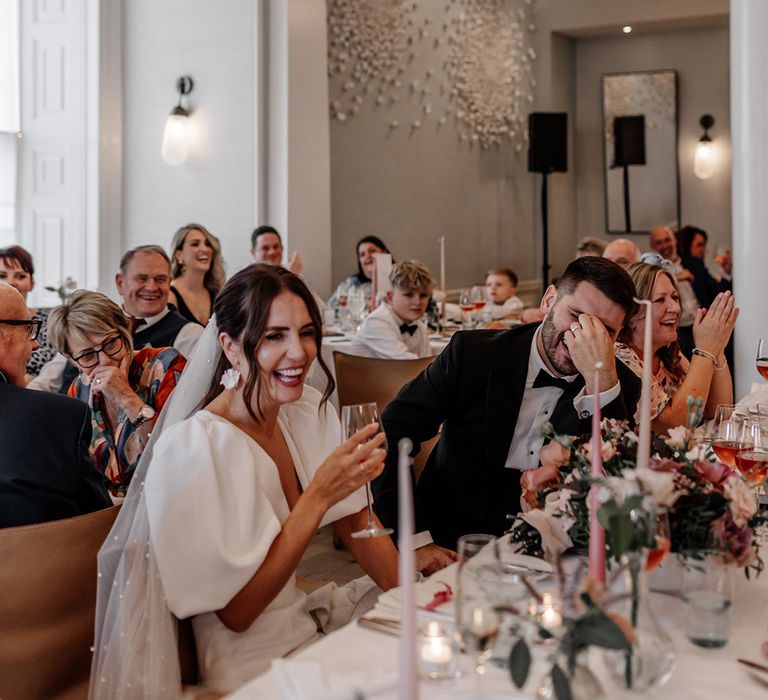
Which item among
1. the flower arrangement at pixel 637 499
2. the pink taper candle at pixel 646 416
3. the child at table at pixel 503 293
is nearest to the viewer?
the flower arrangement at pixel 637 499

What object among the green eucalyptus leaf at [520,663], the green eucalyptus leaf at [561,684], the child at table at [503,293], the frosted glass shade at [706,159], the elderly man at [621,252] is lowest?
the green eucalyptus leaf at [561,684]

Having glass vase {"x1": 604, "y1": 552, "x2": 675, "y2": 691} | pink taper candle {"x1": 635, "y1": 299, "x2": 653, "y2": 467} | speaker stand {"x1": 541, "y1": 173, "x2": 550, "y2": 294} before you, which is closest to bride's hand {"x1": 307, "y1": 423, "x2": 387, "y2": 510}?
pink taper candle {"x1": 635, "y1": 299, "x2": 653, "y2": 467}

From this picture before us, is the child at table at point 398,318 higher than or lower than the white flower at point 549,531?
higher

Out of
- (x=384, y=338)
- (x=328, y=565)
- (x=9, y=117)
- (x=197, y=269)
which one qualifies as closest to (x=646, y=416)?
(x=328, y=565)

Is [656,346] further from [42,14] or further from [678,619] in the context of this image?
[42,14]

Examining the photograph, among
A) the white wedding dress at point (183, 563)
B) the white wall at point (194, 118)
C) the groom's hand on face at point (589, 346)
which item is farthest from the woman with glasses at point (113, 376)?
the white wall at point (194, 118)

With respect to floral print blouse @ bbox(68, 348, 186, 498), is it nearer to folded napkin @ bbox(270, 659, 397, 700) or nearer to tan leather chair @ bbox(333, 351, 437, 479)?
tan leather chair @ bbox(333, 351, 437, 479)

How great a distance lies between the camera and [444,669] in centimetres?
137

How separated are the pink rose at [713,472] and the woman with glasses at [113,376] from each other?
1.77 meters

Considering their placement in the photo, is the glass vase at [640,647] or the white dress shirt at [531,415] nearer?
the glass vase at [640,647]

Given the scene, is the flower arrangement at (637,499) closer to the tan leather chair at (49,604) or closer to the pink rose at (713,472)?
the pink rose at (713,472)

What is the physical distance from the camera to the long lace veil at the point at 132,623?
191cm

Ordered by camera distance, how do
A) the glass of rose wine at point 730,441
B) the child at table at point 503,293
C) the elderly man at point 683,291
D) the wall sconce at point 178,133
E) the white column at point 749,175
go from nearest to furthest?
the glass of rose wine at point 730,441
the white column at point 749,175
the elderly man at point 683,291
the wall sconce at point 178,133
the child at table at point 503,293

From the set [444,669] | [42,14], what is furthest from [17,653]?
[42,14]
